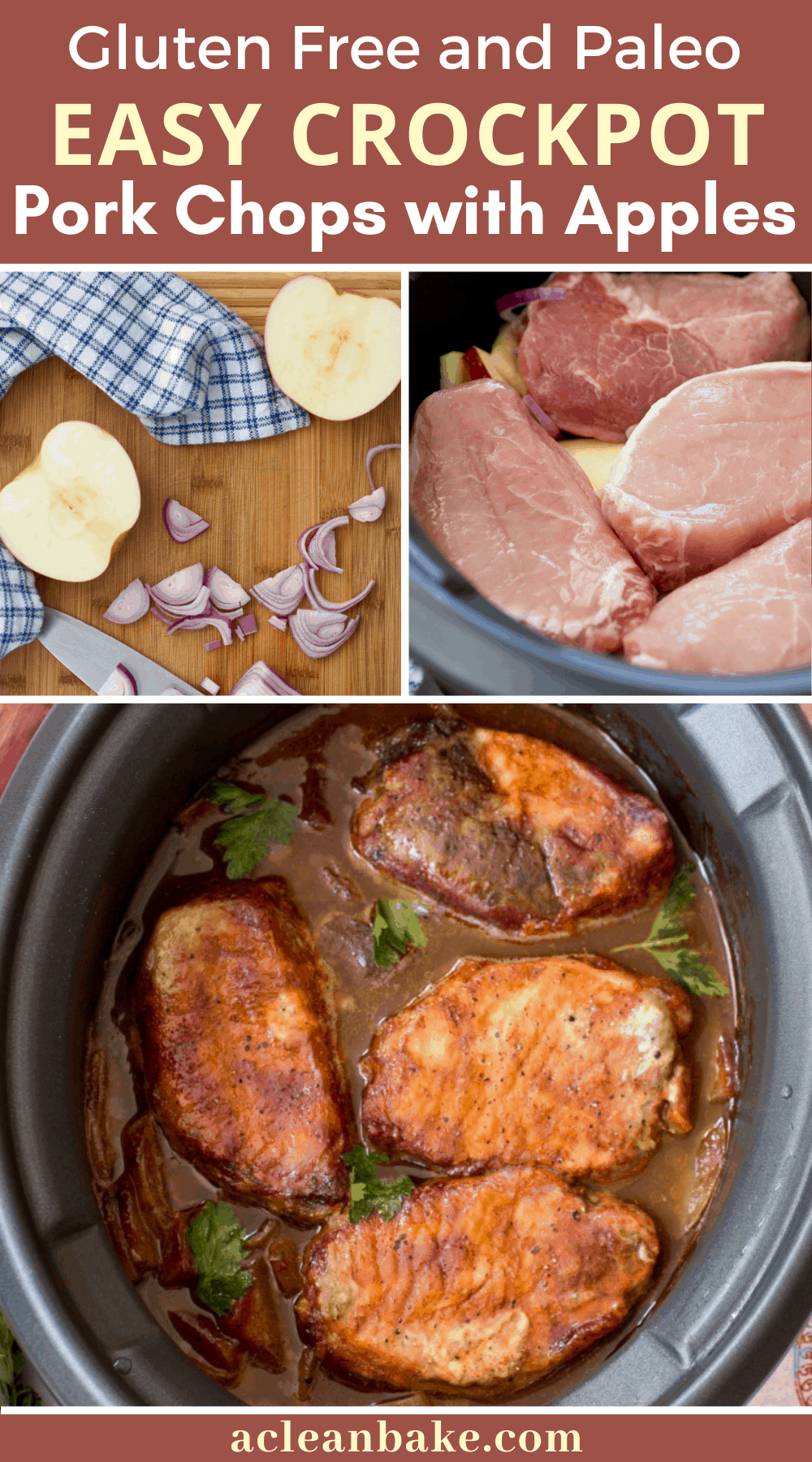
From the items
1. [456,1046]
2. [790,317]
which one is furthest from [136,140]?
[456,1046]

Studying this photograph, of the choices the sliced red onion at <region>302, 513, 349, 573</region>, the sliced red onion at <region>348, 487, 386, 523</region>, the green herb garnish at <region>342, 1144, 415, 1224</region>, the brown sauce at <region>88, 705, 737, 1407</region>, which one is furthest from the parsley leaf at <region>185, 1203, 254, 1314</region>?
the sliced red onion at <region>348, 487, 386, 523</region>

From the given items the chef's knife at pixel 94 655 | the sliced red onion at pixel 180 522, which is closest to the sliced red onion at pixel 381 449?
the sliced red onion at pixel 180 522

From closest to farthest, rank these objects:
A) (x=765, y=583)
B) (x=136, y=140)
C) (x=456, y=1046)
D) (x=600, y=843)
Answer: (x=136, y=140) < (x=765, y=583) < (x=456, y=1046) < (x=600, y=843)

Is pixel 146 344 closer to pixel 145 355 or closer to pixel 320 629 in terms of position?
pixel 145 355

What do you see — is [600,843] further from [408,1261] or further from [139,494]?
[139,494]

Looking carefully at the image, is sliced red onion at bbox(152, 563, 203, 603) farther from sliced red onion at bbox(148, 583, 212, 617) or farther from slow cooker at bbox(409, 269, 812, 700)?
slow cooker at bbox(409, 269, 812, 700)

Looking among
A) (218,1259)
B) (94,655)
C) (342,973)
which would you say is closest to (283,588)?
(94,655)
